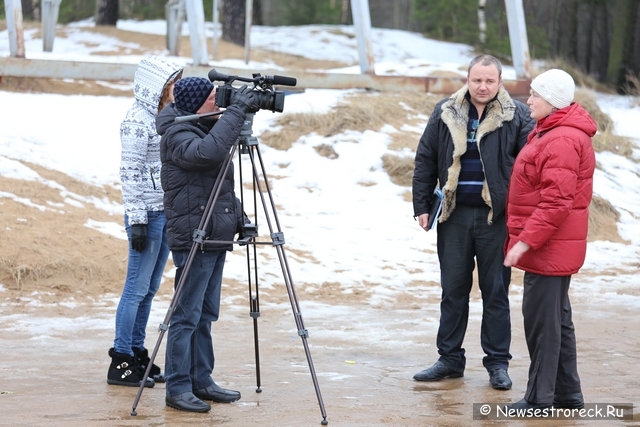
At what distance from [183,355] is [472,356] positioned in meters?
2.33

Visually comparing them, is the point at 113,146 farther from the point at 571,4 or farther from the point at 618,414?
the point at 571,4

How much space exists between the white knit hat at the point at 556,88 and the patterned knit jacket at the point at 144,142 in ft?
6.98

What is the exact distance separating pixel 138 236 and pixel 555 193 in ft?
7.69

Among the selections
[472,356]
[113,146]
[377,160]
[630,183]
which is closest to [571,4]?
[630,183]

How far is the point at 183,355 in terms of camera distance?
16.3ft

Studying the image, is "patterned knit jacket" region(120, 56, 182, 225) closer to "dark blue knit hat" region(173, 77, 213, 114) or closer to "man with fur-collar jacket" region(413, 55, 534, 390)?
"dark blue knit hat" region(173, 77, 213, 114)

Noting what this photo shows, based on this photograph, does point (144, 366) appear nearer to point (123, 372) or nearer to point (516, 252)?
point (123, 372)

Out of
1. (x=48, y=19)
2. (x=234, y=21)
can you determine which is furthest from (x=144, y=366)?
(x=234, y=21)

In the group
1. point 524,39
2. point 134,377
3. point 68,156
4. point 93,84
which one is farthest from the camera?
point 524,39

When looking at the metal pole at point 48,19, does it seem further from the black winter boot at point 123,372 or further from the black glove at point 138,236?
the black winter boot at point 123,372

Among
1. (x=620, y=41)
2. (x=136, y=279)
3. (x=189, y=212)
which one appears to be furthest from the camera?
(x=620, y=41)

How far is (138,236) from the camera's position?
5.39m

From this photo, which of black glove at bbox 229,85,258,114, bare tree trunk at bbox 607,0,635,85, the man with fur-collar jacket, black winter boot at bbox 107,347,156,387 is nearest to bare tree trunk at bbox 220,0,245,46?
bare tree trunk at bbox 607,0,635,85

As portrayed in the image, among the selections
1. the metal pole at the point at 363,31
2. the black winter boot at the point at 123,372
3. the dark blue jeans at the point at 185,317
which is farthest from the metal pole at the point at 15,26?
the dark blue jeans at the point at 185,317
